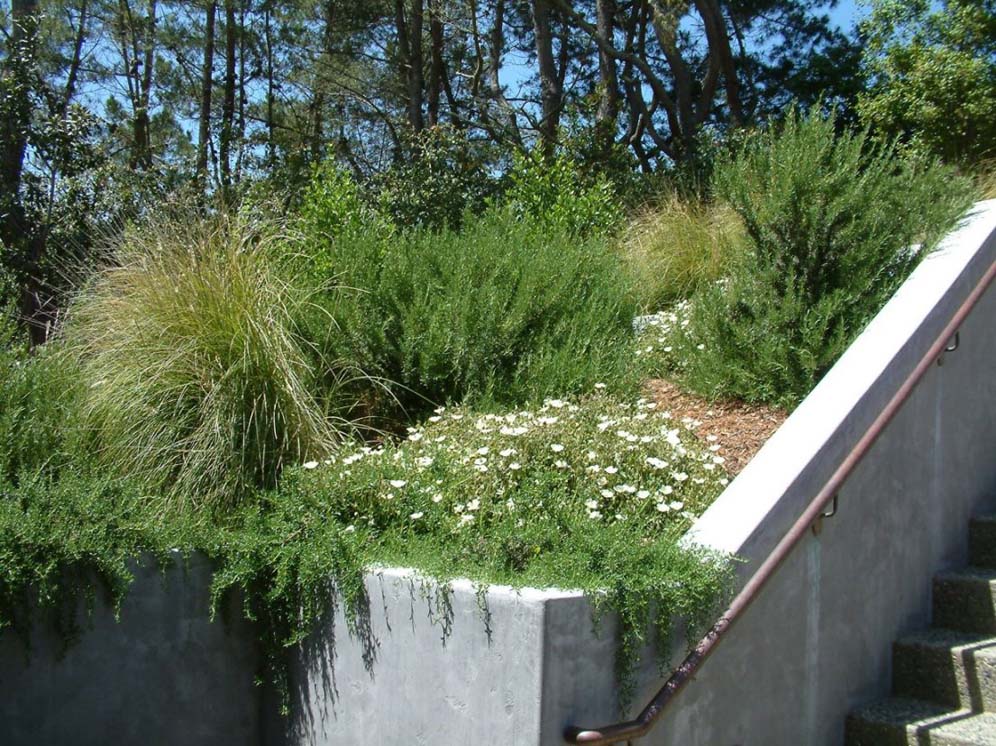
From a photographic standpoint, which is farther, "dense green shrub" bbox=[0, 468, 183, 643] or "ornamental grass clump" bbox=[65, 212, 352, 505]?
"ornamental grass clump" bbox=[65, 212, 352, 505]

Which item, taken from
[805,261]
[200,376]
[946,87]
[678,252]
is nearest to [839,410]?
[805,261]

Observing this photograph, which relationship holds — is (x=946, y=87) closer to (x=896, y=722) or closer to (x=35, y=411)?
(x=896, y=722)

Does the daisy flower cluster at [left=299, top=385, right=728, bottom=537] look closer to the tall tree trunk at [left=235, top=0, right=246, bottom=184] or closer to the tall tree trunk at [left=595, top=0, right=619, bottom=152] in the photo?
the tall tree trunk at [left=595, top=0, right=619, bottom=152]

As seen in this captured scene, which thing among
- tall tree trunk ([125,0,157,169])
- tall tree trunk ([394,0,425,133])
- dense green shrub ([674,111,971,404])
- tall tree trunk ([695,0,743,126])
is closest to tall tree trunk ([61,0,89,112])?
tall tree trunk ([125,0,157,169])

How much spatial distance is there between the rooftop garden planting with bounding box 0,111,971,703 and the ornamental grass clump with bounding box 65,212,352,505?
0.01 metres

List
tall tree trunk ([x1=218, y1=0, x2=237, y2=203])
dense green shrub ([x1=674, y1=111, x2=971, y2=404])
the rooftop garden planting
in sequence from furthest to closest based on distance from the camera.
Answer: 1. tall tree trunk ([x1=218, y1=0, x2=237, y2=203])
2. dense green shrub ([x1=674, y1=111, x2=971, y2=404])
3. the rooftop garden planting

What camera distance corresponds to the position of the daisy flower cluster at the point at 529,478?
4.32m

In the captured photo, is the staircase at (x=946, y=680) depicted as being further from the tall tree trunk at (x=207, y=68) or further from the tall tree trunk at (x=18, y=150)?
the tall tree trunk at (x=207, y=68)

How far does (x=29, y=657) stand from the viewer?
4082 mm

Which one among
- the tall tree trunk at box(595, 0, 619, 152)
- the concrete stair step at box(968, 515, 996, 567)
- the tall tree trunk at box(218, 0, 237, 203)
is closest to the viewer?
the concrete stair step at box(968, 515, 996, 567)

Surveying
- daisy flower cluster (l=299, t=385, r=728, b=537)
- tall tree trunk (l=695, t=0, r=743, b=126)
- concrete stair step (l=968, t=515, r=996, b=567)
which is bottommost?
concrete stair step (l=968, t=515, r=996, b=567)

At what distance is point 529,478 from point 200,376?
6.06ft

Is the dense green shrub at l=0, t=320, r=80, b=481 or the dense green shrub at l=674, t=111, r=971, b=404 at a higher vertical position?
the dense green shrub at l=674, t=111, r=971, b=404

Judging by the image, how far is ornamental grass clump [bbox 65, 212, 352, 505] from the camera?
513 cm
